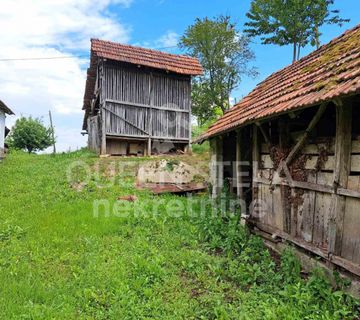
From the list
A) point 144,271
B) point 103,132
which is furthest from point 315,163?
point 103,132

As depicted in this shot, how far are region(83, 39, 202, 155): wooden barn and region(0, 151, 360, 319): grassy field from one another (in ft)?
23.2

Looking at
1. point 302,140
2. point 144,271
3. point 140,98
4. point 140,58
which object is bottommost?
point 144,271

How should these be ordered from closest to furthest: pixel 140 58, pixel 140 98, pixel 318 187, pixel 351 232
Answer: pixel 351 232
pixel 318 187
pixel 140 58
pixel 140 98

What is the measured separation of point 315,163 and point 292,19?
20.2m

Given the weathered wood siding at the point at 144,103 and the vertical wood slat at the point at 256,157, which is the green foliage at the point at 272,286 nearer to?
the vertical wood slat at the point at 256,157

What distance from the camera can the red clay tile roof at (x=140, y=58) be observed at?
14383 millimetres

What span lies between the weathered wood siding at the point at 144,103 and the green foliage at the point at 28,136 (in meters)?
22.6

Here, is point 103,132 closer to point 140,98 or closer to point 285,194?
point 140,98

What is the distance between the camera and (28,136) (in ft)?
111

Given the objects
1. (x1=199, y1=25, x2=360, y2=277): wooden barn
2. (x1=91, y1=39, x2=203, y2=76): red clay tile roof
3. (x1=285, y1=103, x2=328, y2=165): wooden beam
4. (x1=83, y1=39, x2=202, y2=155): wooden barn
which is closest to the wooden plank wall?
(x1=199, y1=25, x2=360, y2=277): wooden barn

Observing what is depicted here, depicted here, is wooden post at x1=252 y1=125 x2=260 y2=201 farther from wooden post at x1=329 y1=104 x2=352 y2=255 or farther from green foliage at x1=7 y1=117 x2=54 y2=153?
green foliage at x1=7 y1=117 x2=54 y2=153

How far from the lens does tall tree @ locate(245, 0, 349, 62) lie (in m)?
21.5

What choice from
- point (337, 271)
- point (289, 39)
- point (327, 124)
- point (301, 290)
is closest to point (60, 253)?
point (301, 290)

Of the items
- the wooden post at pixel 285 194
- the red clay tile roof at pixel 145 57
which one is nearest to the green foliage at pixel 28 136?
the red clay tile roof at pixel 145 57
